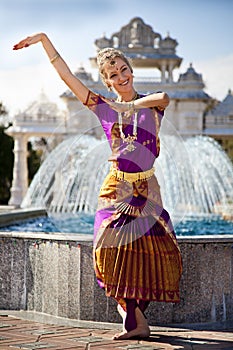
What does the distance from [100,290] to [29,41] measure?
1.77 metres

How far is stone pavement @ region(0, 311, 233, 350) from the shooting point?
4.52m

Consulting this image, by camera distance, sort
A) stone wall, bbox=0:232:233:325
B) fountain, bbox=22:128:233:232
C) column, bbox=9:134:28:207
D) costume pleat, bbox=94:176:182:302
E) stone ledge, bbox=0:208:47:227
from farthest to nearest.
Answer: column, bbox=9:134:28:207
fountain, bbox=22:128:233:232
stone ledge, bbox=0:208:47:227
stone wall, bbox=0:232:233:325
costume pleat, bbox=94:176:182:302

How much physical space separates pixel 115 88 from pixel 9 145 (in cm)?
3510

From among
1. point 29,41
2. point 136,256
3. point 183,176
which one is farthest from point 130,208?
point 183,176

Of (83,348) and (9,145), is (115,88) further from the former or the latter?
(9,145)

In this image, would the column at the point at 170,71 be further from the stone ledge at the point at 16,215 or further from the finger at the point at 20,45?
the finger at the point at 20,45

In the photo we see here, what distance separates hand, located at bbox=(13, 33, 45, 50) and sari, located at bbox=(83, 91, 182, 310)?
0.46m

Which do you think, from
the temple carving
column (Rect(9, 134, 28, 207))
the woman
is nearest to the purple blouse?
the woman

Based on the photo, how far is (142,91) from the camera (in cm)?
3769

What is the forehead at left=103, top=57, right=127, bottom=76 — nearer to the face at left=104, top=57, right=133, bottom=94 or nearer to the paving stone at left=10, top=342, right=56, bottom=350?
the face at left=104, top=57, right=133, bottom=94

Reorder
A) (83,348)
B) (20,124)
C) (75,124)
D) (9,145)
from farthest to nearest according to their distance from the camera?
(9,145) < (75,124) < (20,124) < (83,348)

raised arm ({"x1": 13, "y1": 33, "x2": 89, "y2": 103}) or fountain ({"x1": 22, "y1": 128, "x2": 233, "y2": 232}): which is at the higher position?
fountain ({"x1": 22, "y1": 128, "x2": 233, "y2": 232})

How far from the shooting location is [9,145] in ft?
129

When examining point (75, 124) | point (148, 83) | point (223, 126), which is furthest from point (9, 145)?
point (223, 126)
